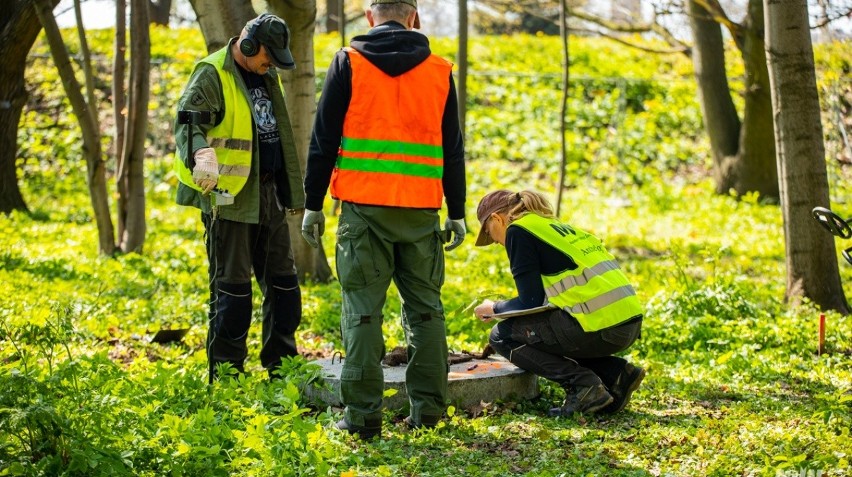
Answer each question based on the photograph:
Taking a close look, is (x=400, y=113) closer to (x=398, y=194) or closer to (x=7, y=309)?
(x=398, y=194)

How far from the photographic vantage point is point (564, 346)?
5395mm

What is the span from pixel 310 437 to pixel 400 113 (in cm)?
165

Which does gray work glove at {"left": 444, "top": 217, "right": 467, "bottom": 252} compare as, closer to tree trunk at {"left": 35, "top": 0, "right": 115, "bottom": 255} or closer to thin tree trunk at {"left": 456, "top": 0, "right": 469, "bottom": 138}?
tree trunk at {"left": 35, "top": 0, "right": 115, "bottom": 255}

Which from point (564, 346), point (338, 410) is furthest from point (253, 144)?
point (564, 346)

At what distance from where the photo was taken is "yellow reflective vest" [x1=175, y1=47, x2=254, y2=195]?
17.5 feet

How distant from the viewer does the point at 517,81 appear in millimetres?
18156

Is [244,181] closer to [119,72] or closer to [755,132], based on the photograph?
[119,72]

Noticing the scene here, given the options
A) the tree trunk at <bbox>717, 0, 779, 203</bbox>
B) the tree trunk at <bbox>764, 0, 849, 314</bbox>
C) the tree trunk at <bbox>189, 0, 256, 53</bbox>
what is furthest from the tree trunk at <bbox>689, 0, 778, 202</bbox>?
the tree trunk at <bbox>189, 0, 256, 53</bbox>

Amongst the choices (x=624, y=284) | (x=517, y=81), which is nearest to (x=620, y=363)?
(x=624, y=284)

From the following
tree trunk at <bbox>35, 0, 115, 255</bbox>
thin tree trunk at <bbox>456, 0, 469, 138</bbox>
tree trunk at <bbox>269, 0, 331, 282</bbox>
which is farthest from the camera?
thin tree trunk at <bbox>456, 0, 469, 138</bbox>

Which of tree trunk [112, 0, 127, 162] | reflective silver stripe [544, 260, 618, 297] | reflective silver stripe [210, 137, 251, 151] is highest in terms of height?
tree trunk [112, 0, 127, 162]

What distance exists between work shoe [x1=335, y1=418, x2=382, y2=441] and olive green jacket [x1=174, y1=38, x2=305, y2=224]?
1.28m

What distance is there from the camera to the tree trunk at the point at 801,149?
7352mm

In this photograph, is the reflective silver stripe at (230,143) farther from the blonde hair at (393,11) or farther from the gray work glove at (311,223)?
the blonde hair at (393,11)
